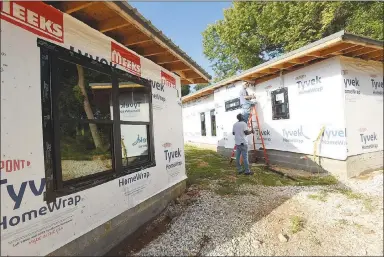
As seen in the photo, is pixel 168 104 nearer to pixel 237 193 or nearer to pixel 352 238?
pixel 237 193

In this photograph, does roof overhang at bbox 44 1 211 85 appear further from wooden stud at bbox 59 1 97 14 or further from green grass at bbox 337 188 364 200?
green grass at bbox 337 188 364 200

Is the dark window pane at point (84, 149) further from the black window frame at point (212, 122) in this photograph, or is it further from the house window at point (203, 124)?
the house window at point (203, 124)

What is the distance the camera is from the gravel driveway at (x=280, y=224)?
3473 millimetres

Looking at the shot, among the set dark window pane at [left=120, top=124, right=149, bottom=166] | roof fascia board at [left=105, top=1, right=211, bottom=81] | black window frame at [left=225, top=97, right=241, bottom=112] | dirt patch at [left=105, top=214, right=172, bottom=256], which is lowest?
dirt patch at [left=105, top=214, right=172, bottom=256]

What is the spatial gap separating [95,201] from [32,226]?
3.08ft

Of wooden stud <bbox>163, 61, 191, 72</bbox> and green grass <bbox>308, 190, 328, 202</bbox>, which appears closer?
green grass <bbox>308, 190, 328, 202</bbox>

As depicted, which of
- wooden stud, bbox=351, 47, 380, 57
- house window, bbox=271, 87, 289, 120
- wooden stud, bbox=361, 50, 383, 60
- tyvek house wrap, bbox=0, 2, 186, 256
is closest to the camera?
tyvek house wrap, bbox=0, 2, 186, 256

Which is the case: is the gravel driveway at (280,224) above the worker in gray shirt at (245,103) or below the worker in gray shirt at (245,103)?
below

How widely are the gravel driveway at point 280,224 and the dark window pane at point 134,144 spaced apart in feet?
4.44

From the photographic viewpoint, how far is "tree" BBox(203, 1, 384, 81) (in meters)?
15.8

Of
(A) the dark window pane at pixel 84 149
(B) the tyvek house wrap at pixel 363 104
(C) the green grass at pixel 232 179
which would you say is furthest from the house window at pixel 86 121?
(B) the tyvek house wrap at pixel 363 104

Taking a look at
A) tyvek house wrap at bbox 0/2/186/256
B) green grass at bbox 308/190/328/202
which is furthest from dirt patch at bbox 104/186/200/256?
green grass at bbox 308/190/328/202

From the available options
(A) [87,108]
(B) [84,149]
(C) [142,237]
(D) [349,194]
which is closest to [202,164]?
(D) [349,194]

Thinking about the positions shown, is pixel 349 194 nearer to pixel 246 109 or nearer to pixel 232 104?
pixel 246 109
